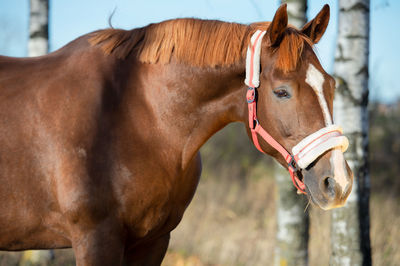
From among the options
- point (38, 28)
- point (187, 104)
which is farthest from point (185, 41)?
point (38, 28)

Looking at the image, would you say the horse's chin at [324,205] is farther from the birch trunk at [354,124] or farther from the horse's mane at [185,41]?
the birch trunk at [354,124]

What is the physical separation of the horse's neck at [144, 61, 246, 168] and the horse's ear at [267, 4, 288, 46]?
0.36 m

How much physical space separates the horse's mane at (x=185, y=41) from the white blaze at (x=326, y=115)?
248mm

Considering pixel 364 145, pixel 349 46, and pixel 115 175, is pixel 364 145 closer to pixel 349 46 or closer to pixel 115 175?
pixel 349 46

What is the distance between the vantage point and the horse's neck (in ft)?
7.58

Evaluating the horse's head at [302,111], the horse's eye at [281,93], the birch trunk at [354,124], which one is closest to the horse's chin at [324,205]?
the horse's head at [302,111]

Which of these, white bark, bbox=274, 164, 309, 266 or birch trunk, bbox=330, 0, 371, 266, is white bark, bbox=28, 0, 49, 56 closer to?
white bark, bbox=274, 164, 309, 266

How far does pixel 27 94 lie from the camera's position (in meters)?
2.25

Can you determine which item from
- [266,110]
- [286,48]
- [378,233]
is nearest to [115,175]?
[266,110]

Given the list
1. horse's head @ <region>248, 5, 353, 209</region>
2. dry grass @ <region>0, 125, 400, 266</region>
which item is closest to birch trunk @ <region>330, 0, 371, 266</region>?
horse's head @ <region>248, 5, 353, 209</region>

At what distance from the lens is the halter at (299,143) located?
1952 mm

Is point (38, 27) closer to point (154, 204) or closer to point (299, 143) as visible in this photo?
point (154, 204)

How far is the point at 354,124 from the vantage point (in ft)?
10.7

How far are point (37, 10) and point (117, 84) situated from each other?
3.10 m
